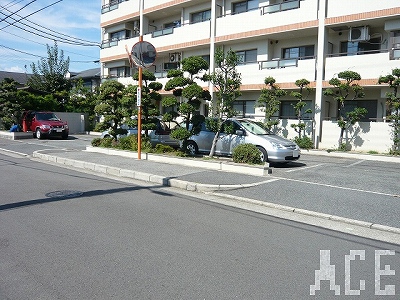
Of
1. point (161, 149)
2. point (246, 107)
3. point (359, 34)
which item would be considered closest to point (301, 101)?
point (359, 34)

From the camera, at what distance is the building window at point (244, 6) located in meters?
21.7

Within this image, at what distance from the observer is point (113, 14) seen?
1227 inches

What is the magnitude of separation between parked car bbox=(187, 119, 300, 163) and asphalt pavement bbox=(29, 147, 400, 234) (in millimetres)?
1468

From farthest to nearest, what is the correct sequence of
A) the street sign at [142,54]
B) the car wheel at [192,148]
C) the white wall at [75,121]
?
1. the white wall at [75,121]
2. the car wheel at [192,148]
3. the street sign at [142,54]

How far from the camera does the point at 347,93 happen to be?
17.2 meters

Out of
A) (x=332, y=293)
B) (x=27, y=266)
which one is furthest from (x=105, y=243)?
(x=332, y=293)

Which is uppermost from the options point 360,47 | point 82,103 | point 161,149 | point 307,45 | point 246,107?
point 307,45

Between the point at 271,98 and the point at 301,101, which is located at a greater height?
the point at 271,98

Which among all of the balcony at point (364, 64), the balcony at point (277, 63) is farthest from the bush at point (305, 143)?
the balcony at point (277, 63)

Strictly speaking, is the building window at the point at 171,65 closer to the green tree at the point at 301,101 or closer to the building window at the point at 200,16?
the building window at the point at 200,16

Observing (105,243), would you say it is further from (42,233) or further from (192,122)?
(192,122)

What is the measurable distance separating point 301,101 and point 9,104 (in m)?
20.1

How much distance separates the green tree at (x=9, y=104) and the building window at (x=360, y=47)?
2180 cm

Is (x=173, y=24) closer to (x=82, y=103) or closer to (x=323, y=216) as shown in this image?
(x=82, y=103)
